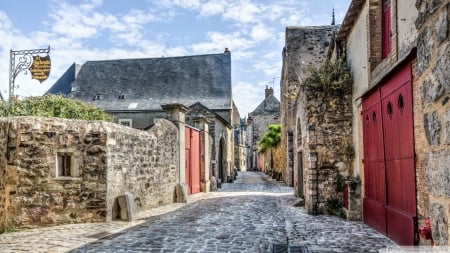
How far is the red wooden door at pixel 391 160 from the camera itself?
5160 mm

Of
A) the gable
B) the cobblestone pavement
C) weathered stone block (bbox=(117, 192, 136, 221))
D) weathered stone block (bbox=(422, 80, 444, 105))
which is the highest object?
the gable

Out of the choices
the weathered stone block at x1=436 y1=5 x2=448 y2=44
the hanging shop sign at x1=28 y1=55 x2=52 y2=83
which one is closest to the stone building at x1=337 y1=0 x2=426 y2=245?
the weathered stone block at x1=436 y1=5 x2=448 y2=44

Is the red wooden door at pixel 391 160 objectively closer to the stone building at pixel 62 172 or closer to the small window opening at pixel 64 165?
the stone building at pixel 62 172

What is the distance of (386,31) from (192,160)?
9.28 metres

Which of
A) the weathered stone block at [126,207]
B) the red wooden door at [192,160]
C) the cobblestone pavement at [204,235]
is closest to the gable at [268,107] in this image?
the red wooden door at [192,160]

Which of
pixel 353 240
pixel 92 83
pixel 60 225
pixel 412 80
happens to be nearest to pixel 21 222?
pixel 60 225

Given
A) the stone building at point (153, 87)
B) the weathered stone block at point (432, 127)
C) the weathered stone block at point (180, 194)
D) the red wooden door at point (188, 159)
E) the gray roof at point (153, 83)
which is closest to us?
the weathered stone block at point (432, 127)

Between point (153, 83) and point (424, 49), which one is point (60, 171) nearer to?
point (424, 49)

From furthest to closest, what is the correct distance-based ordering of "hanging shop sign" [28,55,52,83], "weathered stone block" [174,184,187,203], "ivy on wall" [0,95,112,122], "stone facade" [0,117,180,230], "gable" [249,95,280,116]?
"gable" [249,95,280,116] < "weathered stone block" [174,184,187,203] < "hanging shop sign" [28,55,52,83] < "ivy on wall" [0,95,112,122] < "stone facade" [0,117,180,230]

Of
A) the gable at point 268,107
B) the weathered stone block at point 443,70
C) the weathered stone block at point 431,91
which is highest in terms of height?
the gable at point 268,107

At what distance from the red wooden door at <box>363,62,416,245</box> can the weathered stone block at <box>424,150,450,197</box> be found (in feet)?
11.2

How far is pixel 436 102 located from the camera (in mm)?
1795

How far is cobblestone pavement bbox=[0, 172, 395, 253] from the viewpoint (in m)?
5.55

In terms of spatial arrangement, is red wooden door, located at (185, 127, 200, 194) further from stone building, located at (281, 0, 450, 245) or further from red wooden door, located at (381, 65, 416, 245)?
red wooden door, located at (381, 65, 416, 245)
